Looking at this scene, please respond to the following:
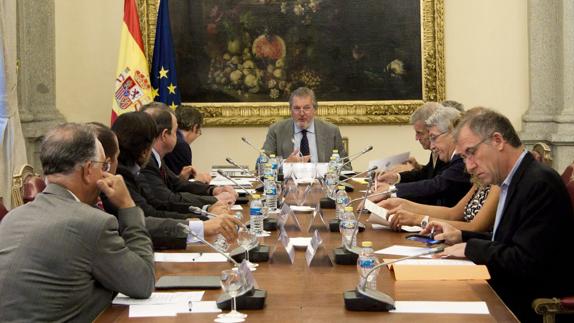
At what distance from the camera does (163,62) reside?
9.48 meters

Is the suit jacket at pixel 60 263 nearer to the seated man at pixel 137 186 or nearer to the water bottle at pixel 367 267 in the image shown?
the water bottle at pixel 367 267

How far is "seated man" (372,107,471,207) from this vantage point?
18.3 feet

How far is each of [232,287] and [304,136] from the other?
565cm

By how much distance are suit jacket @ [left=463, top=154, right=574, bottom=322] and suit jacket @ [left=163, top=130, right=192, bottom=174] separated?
446 cm

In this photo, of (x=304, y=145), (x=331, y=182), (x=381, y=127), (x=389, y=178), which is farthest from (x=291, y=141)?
(x=331, y=182)

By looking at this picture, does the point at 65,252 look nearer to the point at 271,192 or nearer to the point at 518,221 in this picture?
the point at 518,221

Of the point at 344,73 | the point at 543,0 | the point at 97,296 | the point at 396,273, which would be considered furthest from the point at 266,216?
the point at 543,0

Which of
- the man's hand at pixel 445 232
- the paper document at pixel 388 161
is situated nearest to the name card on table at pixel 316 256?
the man's hand at pixel 445 232

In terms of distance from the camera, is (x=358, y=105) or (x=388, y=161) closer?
(x=388, y=161)

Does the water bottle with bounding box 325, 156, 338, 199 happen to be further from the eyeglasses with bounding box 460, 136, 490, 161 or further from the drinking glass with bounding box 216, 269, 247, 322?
the drinking glass with bounding box 216, 269, 247, 322

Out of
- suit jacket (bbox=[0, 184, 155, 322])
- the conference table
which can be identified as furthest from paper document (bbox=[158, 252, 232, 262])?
suit jacket (bbox=[0, 184, 155, 322])

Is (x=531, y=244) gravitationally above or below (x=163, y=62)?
below

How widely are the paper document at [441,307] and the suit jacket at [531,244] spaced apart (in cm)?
60

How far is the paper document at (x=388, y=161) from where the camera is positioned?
6.90m
